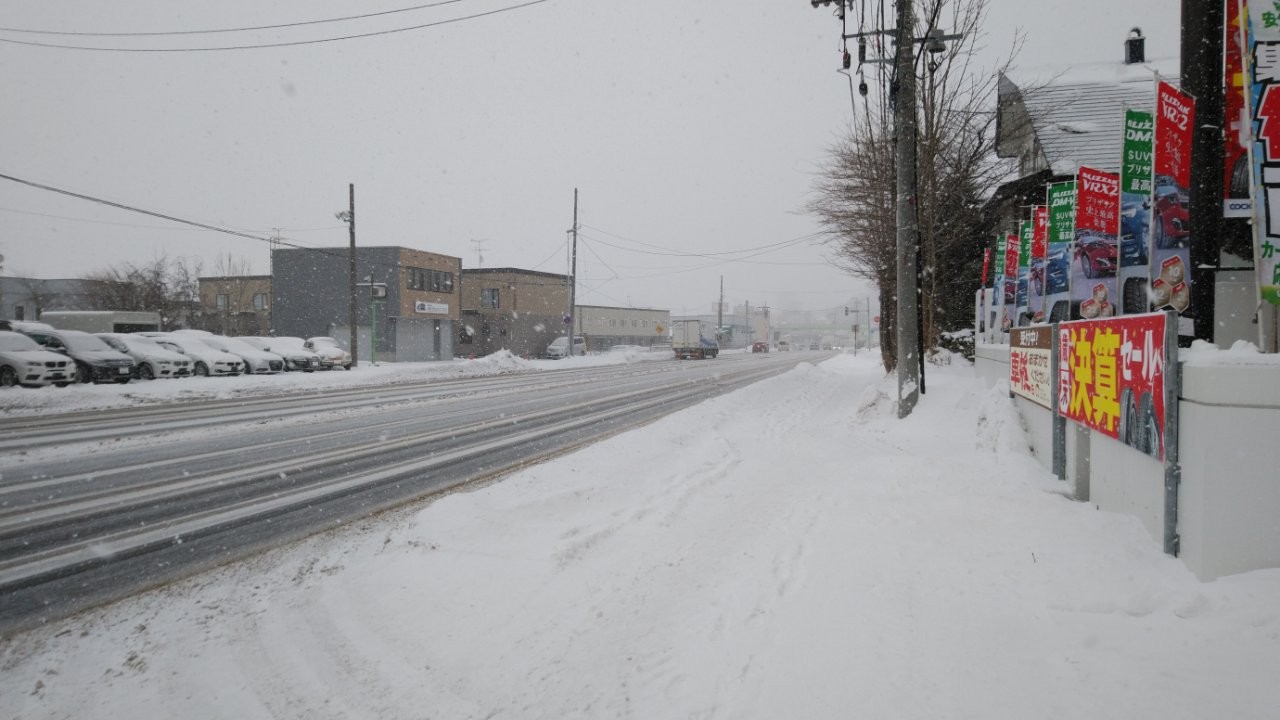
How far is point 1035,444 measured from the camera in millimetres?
7105

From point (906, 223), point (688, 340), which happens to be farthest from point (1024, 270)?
point (688, 340)

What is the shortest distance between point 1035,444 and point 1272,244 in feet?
11.6

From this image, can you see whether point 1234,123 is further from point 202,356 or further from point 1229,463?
point 202,356

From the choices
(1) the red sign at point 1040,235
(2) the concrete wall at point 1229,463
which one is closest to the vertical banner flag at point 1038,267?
(1) the red sign at point 1040,235

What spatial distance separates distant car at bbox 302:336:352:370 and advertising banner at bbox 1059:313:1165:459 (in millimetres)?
30505

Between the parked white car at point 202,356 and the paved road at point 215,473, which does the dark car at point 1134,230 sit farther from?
the parked white car at point 202,356

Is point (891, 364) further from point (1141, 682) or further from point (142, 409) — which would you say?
point (142, 409)

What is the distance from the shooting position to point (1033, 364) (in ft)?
23.8

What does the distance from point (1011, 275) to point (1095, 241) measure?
17.0ft

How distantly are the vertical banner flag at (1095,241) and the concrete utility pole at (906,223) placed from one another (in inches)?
108

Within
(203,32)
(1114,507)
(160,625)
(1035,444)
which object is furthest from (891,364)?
(203,32)

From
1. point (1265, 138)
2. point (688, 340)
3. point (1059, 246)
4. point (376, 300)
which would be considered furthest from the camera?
point (688, 340)

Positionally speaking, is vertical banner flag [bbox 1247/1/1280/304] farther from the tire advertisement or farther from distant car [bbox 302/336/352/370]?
distant car [bbox 302/336/352/370]

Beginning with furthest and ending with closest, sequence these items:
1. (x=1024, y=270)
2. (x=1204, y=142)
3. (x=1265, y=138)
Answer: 1. (x=1024, y=270)
2. (x=1204, y=142)
3. (x=1265, y=138)
